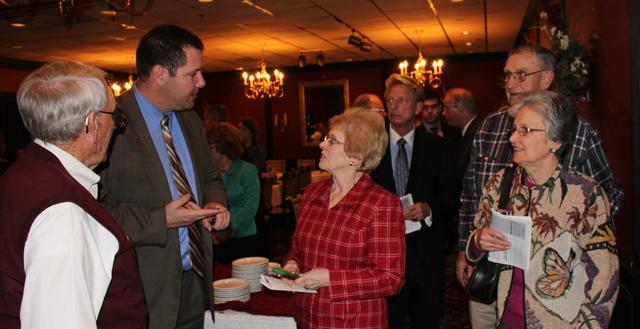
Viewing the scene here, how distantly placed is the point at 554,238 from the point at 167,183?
1.48 meters

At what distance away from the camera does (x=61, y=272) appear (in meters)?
1.17

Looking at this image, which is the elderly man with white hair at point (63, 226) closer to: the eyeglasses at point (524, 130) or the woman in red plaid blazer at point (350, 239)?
the woman in red plaid blazer at point (350, 239)

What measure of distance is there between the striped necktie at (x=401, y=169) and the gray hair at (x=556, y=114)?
1206 millimetres

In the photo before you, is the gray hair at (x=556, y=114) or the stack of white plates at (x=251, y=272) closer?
the gray hair at (x=556, y=114)

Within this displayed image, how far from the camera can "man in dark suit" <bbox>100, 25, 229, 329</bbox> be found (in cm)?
192

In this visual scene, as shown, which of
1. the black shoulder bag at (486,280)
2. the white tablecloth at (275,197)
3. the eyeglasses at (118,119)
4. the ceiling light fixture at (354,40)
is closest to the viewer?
the eyeglasses at (118,119)

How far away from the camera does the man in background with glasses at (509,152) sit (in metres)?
2.43

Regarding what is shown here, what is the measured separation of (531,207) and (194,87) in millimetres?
1470

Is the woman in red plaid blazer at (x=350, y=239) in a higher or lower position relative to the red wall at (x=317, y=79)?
lower

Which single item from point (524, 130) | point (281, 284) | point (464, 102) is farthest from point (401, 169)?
point (464, 102)

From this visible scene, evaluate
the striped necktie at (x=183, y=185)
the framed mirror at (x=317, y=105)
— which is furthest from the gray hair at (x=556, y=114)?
the framed mirror at (x=317, y=105)

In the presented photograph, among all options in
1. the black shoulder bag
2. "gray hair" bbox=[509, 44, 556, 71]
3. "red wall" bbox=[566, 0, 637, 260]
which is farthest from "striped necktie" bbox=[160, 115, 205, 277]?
"red wall" bbox=[566, 0, 637, 260]

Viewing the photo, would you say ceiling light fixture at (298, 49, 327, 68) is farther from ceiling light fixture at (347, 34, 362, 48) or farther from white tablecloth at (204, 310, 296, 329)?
white tablecloth at (204, 310, 296, 329)

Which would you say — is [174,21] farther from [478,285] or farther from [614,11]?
[478,285]
